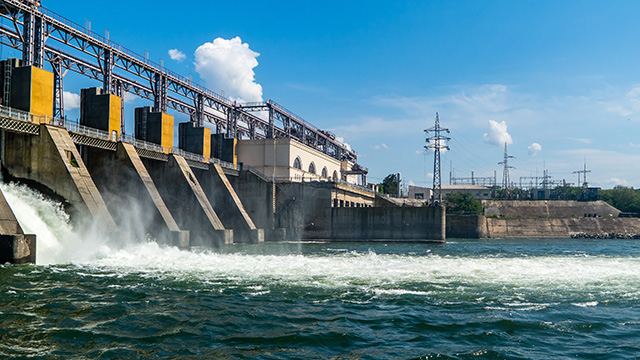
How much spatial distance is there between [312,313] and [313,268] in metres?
9.51

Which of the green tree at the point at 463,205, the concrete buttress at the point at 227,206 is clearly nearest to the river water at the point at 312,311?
the concrete buttress at the point at 227,206

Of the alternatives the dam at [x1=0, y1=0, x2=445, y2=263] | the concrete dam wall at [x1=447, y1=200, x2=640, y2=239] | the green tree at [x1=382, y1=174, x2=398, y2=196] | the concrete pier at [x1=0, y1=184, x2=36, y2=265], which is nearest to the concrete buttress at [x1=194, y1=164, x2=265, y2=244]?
the dam at [x1=0, y1=0, x2=445, y2=263]

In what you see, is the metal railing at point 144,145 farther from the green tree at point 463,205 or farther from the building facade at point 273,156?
the green tree at point 463,205

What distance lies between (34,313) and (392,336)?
869cm

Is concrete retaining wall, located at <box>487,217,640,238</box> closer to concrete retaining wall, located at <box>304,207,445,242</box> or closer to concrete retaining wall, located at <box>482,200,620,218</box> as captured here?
concrete retaining wall, located at <box>482,200,620,218</box>

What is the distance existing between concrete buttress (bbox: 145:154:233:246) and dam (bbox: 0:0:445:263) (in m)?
0.09

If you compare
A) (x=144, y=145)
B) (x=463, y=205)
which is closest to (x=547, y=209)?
(x=463, y=205)

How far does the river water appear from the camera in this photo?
383 inches

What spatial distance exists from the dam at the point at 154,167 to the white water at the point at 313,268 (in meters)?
1.37

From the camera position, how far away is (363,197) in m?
66.9

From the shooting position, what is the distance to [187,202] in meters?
40.0

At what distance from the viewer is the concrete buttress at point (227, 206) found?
44.6 meters

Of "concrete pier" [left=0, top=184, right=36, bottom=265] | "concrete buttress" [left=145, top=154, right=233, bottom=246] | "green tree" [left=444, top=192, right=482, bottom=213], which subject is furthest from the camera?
"green tree" [left=444, top=192, right=482, bottom=213]

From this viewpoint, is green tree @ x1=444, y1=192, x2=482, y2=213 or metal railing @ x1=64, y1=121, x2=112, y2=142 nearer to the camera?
metal railing @ x1=64, y1=121, x2=112, y2=142
